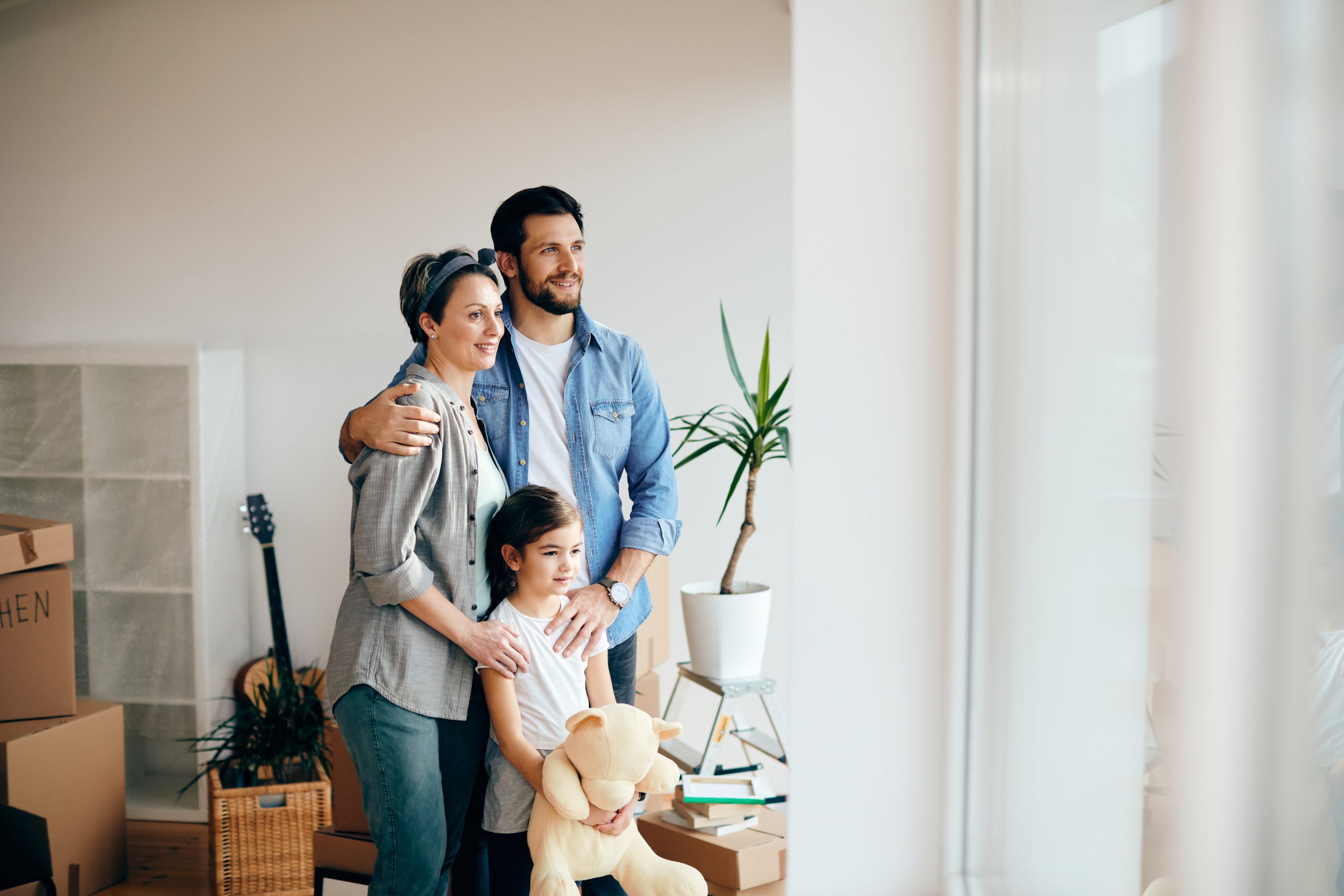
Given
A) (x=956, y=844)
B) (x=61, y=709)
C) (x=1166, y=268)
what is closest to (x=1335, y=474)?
(x=1166, y=268)

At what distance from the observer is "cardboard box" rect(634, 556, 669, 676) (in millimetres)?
2826

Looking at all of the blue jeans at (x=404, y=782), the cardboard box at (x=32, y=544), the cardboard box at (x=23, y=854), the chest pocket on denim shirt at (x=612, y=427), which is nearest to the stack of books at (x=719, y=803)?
the blue jeans at (x=404, y=782)

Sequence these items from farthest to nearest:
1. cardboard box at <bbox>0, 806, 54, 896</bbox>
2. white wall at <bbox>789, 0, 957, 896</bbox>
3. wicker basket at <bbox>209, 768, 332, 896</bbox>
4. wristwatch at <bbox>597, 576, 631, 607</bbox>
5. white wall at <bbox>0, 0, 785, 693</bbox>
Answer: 1. white wall at <bbox>0, 0, 785, 693</bbox>
2. wicker basket at <bbox>209, 768, 332, 896</bbox>
3. cardboard box at <bbox>0, 806, 54, 896</bbox>
4. wristwatch at <bbox>597, 576, 631, 607</bbox>
5. white wall at <bbox>789, 0, 957, 896</bbox>

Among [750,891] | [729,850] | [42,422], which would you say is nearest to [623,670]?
[729,850]

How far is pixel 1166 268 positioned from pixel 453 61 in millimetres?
3083

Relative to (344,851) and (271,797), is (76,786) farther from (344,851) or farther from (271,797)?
(344,851)

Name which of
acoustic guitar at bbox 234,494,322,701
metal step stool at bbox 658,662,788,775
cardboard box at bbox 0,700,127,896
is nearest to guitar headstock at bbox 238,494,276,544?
acoustic guitar at bbox 234,494,322,701

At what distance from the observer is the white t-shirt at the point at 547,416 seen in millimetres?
1752

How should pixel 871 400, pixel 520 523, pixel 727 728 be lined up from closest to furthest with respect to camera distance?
pixel 871 400 < pixel 520 523 < pixel 727 728

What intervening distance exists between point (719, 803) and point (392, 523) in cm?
113

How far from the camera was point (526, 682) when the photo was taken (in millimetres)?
1591

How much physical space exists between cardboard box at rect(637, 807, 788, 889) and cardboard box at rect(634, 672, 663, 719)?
501 mm

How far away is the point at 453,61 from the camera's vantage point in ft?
10.4

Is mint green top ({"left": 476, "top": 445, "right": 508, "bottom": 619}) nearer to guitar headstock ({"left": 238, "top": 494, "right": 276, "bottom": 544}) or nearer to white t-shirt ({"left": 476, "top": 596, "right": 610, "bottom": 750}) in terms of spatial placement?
white t-shirt ({"left": 476, "top": 596, "right": 610, "bottom": 750})
